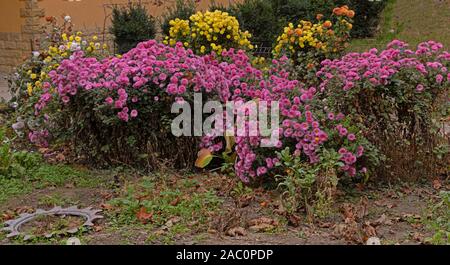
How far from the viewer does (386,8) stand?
15336mm

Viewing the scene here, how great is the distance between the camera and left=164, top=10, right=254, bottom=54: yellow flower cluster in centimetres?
865

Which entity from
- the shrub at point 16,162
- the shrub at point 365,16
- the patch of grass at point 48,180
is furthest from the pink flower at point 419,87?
the shrub at point 365,16

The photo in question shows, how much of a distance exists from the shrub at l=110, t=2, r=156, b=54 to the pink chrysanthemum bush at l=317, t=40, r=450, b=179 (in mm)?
6457

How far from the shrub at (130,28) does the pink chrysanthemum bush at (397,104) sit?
6457 millimetres

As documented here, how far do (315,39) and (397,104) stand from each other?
3.22 m

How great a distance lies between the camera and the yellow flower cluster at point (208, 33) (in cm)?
865

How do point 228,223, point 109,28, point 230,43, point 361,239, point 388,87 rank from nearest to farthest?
1. point 361,239
2. point 228,223
3. point 388,87
4. point 230,43
5. point 109,28

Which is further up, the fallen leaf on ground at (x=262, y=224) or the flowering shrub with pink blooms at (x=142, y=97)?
the flowering shrub with pink blooms at (x=142, y=97)

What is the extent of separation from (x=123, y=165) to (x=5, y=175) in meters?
1.02

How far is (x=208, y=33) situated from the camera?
8.69 meters

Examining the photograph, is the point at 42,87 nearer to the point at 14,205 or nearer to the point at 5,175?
the point at 5,175

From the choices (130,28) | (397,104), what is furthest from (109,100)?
(130,28)

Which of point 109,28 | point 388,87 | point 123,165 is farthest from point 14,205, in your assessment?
point 109,28

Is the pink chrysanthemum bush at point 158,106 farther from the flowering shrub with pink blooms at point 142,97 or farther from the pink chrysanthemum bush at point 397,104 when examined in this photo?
the pink chrysanthemum bush at point 397,104
